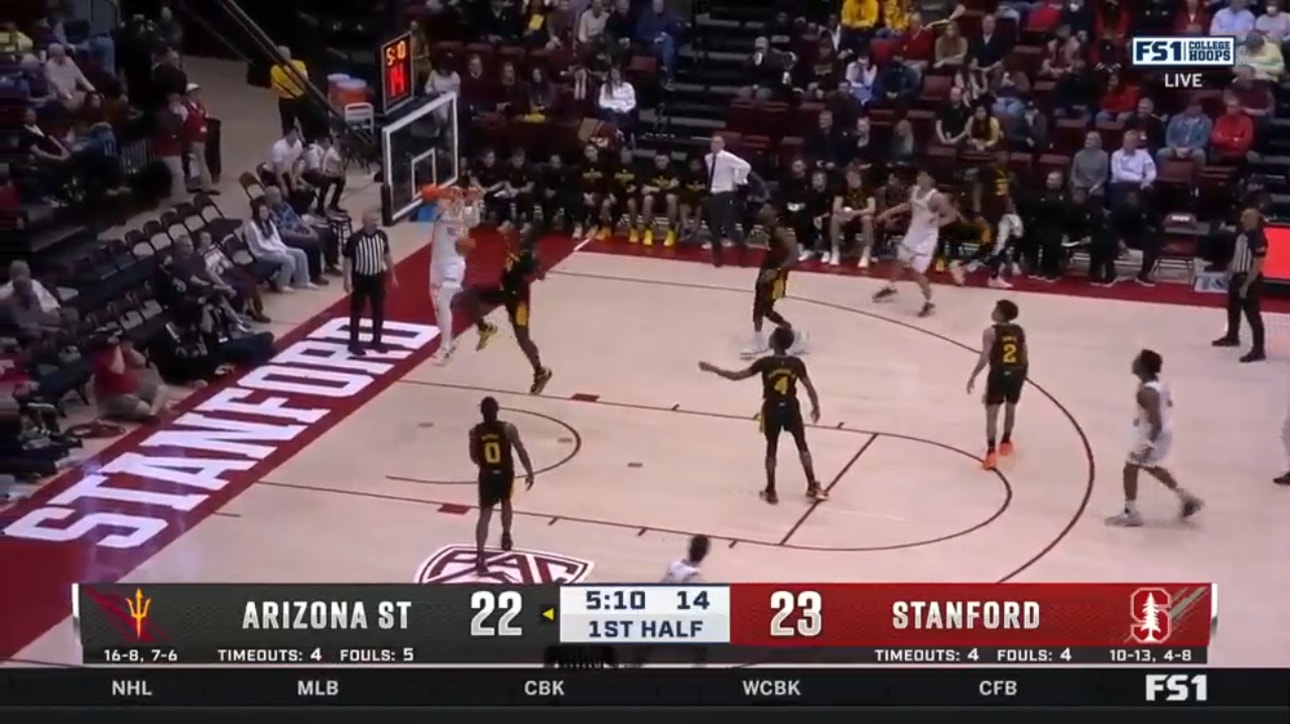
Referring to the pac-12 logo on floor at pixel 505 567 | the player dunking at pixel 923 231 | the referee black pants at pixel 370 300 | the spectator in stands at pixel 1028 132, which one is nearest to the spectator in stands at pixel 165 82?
the referee black pants at pixel 370 300

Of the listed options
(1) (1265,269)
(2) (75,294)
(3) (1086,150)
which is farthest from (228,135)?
(1) (1265,269)

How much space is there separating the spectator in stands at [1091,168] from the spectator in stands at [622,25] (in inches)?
237

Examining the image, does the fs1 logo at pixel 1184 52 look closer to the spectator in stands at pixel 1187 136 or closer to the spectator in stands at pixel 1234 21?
the spectator in stands at pixel 1234 21

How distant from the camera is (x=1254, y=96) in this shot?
24.4 metres

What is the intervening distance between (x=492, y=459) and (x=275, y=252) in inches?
297

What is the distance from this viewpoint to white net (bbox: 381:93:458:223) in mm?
24062

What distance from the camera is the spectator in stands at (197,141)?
2570 cm

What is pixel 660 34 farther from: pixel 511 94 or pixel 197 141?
pixel 197 141

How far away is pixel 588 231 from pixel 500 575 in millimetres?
9500

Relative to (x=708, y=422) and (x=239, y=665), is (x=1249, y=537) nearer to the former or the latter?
(x=708, y=422)

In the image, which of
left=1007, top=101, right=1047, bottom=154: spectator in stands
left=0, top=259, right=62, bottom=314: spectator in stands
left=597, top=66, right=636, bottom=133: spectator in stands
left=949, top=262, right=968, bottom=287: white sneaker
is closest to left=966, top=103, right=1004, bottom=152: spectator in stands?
left=1007, top=101, right=1047, bottom=154: spectator in stands

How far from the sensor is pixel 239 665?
1252cm

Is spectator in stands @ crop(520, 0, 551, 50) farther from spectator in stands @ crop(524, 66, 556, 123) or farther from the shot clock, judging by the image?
the shot clock

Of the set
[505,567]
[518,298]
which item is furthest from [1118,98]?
[505,567]
